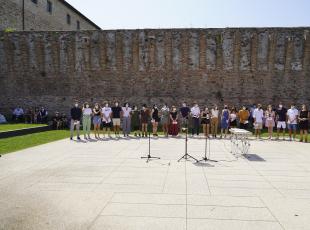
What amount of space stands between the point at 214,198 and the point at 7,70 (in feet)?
67.2

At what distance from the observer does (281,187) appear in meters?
6.31

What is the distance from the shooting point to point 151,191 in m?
5.96

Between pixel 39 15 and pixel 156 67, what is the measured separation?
14489mm

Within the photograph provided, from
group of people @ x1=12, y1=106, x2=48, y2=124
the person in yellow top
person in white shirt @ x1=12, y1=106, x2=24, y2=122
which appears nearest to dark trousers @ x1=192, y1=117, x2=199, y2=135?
the person in yellow top

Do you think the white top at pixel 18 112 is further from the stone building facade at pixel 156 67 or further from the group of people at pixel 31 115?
the stone building facade at pixel 156 67

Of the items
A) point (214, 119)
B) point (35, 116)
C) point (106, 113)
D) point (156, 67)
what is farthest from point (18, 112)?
point (214, 119)

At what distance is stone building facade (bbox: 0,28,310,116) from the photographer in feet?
63.6

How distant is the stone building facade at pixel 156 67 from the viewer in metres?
19.4

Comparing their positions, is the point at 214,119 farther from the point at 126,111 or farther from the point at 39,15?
the point at 39,15

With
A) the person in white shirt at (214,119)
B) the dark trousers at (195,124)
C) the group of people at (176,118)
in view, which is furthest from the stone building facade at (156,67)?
A: the person in white shirt at (214,119)

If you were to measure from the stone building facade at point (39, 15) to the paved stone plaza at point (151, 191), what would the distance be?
18541mm

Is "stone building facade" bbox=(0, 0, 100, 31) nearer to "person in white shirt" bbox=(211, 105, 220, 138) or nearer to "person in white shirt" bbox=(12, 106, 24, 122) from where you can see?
"person in white shirt" bbox=(12, 106, 24, 122)

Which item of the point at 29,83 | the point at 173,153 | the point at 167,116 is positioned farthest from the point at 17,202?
the point at 29,83

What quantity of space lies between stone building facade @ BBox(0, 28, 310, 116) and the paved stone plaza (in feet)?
33.2
